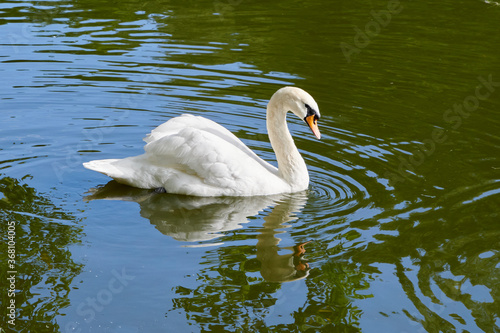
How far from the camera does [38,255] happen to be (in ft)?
23.1

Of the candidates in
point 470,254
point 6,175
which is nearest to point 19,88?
point 6,175

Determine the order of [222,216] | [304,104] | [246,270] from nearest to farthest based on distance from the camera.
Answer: [246,270]
[222,216]
[304,104]

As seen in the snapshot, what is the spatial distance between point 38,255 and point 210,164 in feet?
7.21

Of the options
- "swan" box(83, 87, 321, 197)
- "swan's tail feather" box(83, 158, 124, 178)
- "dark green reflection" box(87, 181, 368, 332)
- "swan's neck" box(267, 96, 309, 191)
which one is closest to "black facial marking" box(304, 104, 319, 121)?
"swan" box(83, 87, 321, 197)

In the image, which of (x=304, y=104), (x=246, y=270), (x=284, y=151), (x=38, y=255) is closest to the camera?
(x=246, y=270)

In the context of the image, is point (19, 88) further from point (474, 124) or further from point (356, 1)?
point (356, 1)

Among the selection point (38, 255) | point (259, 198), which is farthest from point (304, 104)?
point (38, 255)

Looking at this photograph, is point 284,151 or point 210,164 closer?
point 210,164

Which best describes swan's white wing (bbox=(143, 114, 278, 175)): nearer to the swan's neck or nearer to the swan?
the swan

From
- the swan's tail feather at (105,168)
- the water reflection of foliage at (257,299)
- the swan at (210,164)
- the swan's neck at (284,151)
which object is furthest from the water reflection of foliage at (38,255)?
the swan's neck at (284,151)

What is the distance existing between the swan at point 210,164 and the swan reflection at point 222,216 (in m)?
0.11

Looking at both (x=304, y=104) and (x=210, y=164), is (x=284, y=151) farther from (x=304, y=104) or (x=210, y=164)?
(x=210, y=164)

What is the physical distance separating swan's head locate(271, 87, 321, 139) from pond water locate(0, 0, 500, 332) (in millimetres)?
765

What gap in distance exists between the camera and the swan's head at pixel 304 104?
8.71 m
